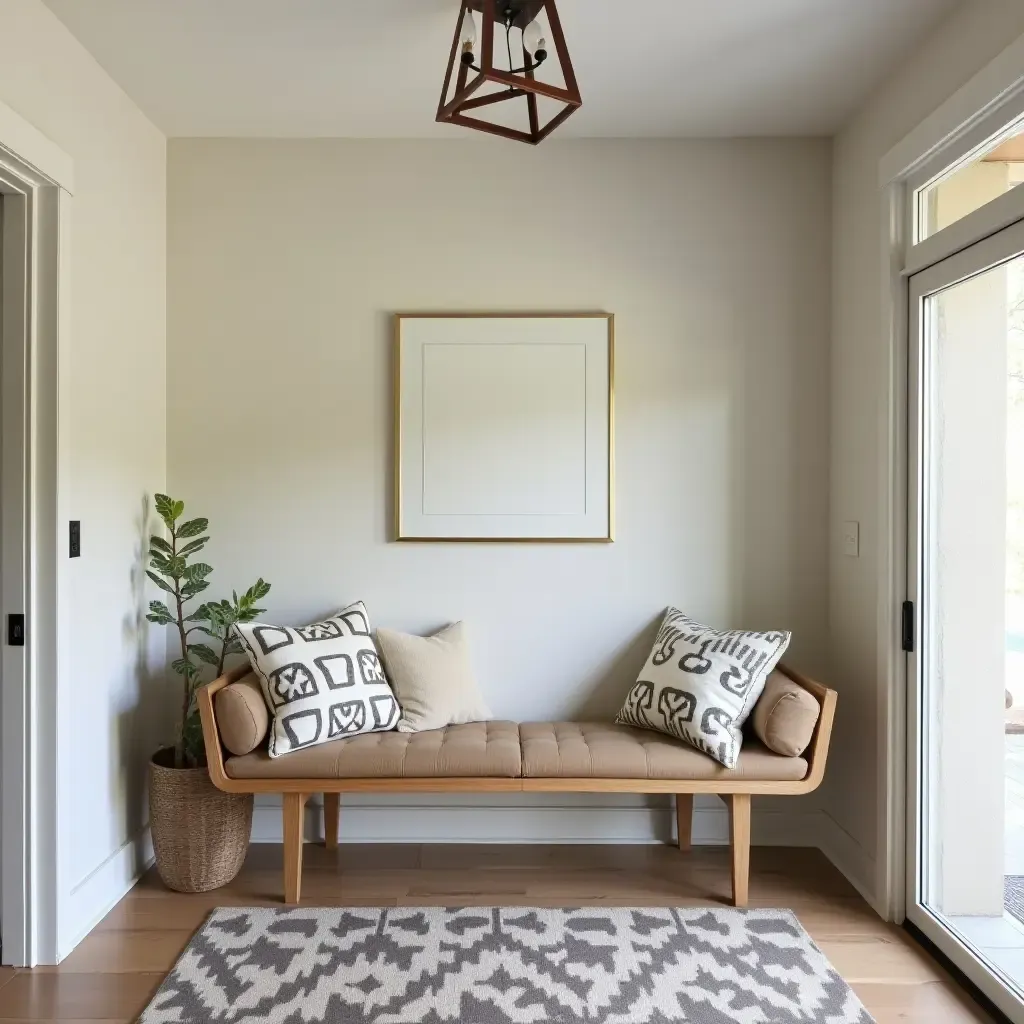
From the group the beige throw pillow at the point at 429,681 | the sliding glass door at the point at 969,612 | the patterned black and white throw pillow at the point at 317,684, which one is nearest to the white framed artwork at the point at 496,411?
the beige throw pillow at the point at 429,681

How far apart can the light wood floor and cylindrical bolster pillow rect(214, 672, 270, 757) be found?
535 mm

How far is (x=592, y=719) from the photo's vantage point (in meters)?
3.11

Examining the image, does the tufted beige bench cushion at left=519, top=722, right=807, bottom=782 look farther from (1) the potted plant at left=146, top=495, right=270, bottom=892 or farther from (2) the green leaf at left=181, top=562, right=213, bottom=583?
(2) the green leaf at left=181, top=562, right=213, bottom=583

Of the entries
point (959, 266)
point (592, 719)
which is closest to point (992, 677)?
point (959, 266)

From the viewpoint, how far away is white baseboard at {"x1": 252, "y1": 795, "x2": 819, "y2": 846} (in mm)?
3082

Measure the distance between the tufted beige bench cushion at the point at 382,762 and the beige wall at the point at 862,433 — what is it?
3.95ft

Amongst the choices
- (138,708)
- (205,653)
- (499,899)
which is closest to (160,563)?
(205,653)

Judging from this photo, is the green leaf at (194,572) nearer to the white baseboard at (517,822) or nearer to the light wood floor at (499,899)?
the white baseboard at (517,822)

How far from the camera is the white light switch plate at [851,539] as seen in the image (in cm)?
281

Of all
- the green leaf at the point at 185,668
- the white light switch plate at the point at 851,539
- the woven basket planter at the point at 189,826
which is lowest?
the woven basket planter at the point at 189,826

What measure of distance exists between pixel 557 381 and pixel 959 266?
1369mm

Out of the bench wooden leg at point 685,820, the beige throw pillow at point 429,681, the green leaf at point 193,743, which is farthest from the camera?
the bench wooden leg at point 685,820

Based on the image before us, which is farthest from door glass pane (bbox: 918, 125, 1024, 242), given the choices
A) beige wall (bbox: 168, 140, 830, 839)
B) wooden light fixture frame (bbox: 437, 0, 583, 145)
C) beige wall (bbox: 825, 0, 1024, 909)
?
wooden light fixture frame (bbox: 437, 0, 583, 145)

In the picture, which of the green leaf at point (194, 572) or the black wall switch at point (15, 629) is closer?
the black wall switch at point (15, 629)
